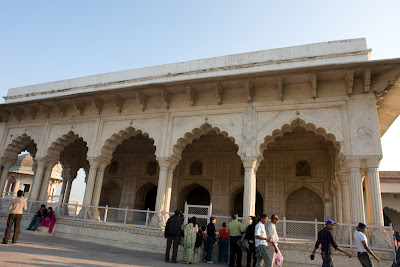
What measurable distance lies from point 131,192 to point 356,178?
10732 millimetres

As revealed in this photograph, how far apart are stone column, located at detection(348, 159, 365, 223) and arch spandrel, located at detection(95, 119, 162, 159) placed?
627 centimetres

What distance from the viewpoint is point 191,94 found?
32.6 ft

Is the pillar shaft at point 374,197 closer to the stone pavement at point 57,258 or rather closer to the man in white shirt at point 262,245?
the man in white shirt at point 262,245

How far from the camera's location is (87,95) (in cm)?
1088

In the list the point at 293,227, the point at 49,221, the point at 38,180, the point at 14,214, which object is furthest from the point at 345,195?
the point at 38,180

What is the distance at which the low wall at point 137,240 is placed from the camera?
679 centimetres

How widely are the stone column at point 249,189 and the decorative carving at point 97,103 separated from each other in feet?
19.9

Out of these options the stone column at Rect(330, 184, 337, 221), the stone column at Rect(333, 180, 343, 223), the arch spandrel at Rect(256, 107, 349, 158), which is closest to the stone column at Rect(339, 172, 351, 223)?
the stone column at Rect(333, 180, 343, 223)

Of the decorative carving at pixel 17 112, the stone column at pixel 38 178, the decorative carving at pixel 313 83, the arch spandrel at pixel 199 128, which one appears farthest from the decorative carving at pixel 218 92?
the decorative carving at pixel 17 112

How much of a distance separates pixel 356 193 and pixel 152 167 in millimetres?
9917

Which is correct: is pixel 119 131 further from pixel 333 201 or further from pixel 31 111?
pixel 333 201

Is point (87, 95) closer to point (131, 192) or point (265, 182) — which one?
point (131, 192)

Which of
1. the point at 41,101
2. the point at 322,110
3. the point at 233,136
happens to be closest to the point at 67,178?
the point at 41,101

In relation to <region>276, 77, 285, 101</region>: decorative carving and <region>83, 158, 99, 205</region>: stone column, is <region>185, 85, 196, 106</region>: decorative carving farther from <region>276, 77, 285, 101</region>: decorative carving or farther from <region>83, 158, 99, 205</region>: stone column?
<region>83, 158, 99, 205</region>: stone column
